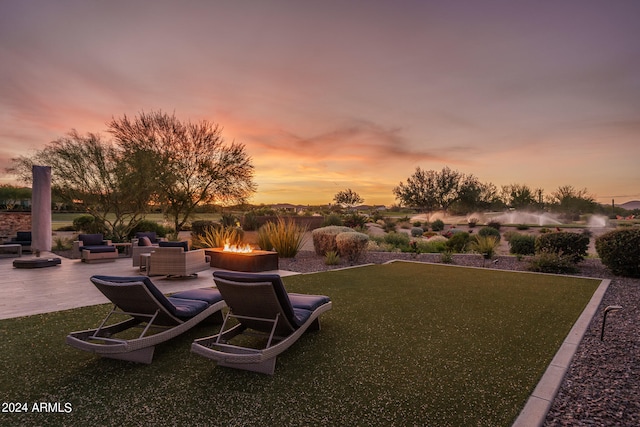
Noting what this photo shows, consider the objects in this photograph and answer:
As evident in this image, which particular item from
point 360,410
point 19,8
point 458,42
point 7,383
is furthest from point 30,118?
point 360,410

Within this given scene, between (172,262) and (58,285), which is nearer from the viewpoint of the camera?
(58,285)

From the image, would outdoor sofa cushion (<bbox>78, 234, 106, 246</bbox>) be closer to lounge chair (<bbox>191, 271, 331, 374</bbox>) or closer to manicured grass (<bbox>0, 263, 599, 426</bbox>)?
manicured grass (<bbox>0, 263, 599, 426</bbox>)

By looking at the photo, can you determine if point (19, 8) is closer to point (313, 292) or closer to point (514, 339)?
point (313, 292)

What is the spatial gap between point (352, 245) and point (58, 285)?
7101 millimetres

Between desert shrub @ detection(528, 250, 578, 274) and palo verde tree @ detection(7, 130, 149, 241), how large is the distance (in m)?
13.7

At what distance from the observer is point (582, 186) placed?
38125 millimetres

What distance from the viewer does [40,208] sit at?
10.7m

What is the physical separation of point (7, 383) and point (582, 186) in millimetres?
46625

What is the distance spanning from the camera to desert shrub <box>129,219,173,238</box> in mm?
16031

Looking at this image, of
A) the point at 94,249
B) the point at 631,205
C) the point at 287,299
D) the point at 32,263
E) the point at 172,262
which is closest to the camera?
the point at 287,299

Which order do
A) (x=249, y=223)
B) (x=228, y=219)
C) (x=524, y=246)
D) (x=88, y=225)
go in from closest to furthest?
(x=524, y=246)
(x=88, y=225)
(x=228, y=219)
(x=249, y=223)

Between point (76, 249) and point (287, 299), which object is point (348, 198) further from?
point (287, 299)

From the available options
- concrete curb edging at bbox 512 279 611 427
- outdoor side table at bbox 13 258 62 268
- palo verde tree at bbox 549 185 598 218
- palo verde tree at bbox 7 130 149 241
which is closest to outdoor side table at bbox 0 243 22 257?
outdoor side table at bbox 13 258 62 268

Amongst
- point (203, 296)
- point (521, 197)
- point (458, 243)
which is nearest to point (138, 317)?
point (203, 296)
